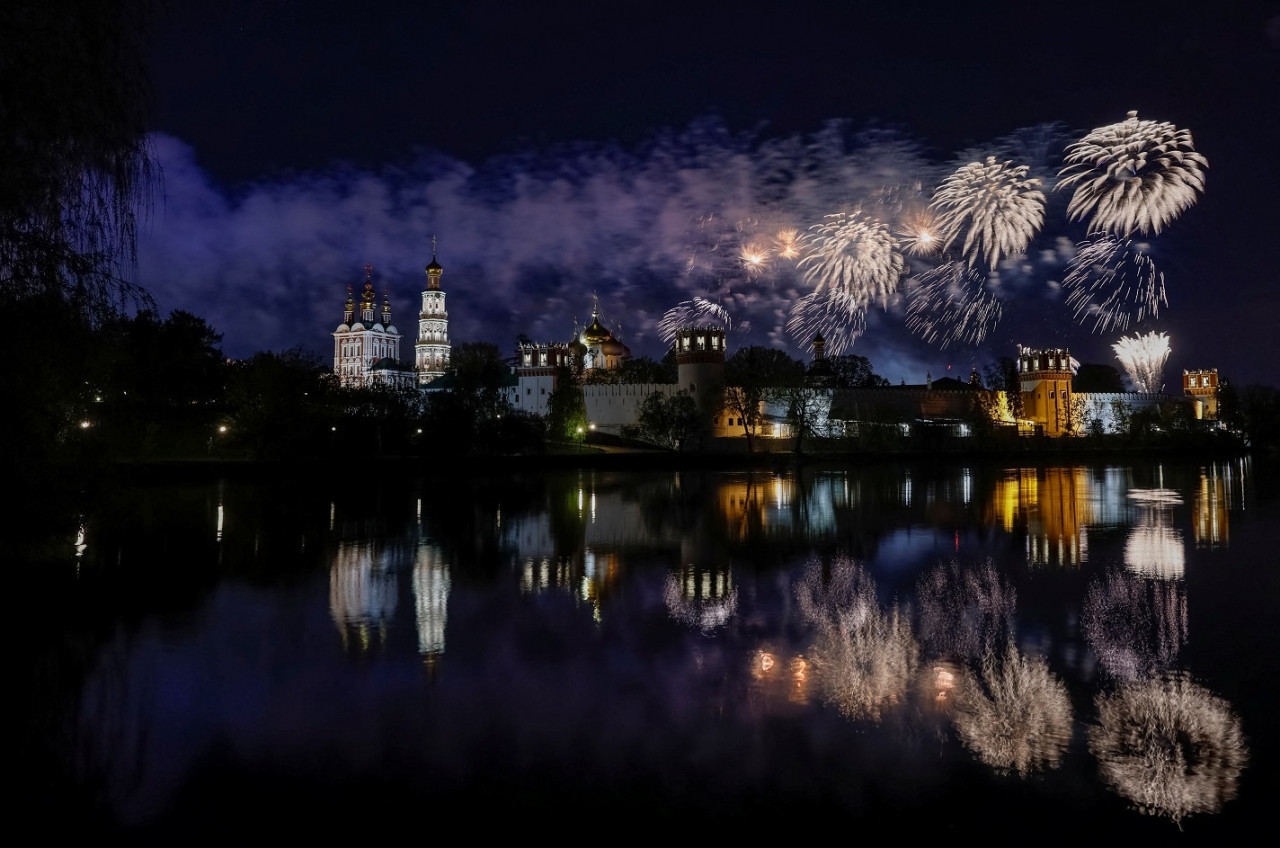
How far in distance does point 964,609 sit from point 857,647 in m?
2.20

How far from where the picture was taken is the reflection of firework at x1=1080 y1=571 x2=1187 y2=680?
310 inches

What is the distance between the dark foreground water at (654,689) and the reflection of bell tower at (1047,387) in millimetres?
61269

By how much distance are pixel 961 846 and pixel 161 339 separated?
55769 millimetres

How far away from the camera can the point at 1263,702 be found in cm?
680

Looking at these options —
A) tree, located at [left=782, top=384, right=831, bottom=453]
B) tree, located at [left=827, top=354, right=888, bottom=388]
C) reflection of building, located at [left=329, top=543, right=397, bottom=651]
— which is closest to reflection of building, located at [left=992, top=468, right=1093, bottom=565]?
reflection of building, located at [left=329, top=543, right=397, bottom=651]

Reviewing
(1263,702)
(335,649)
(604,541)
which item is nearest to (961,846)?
(1263,702)

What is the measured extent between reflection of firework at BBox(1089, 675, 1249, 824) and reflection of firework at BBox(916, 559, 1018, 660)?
153 cm

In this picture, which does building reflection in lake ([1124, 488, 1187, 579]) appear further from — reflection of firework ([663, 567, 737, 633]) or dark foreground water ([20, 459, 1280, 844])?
reflection of firework ([663, 567, 737, 633])

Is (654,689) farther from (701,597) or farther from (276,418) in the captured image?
(276,418)

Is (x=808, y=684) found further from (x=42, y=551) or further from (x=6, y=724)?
(x=42, y=551)

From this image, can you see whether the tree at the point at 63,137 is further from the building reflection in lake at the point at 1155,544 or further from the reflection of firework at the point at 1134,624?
the building reflection in lake at the point at 1155,544

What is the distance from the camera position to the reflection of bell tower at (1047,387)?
73.1 metres

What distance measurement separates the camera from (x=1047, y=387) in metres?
73.7

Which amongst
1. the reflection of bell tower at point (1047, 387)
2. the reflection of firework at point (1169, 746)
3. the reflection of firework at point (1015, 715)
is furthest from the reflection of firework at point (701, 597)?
the reflection of bell tower at point (1047, 387)
